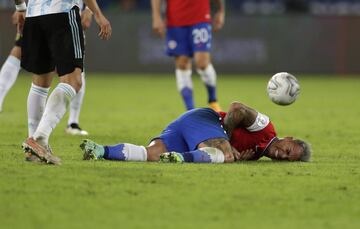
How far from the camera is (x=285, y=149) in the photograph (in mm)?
7531

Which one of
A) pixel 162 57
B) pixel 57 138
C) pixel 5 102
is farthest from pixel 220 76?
pixel 57 138

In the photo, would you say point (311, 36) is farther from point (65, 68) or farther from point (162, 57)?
point (65, 68)

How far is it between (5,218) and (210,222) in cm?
111

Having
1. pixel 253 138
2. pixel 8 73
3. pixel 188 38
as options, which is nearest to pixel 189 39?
pixel 188 38

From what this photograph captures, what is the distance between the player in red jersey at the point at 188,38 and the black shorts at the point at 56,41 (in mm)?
5063

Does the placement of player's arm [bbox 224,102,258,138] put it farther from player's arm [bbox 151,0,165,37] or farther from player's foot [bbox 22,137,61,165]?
player's arm [bbox 151,0,165,37]

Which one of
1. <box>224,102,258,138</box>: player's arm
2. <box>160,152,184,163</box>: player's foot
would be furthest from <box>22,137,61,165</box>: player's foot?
<box>224,102,258,138</box>: player's arm

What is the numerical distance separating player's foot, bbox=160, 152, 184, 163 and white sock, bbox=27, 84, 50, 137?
127 cm

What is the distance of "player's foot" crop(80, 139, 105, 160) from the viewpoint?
23.3 feet

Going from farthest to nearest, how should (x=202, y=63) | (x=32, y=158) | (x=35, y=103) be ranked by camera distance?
1. (x=202, y=63)
2. (x=35, y=103)
3. (x=32, y=158)

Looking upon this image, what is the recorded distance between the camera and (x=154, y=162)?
23.8 feet

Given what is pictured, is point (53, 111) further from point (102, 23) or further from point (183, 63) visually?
point (183, 63)

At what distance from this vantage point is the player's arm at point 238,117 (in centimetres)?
731

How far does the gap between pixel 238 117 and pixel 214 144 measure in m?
0.31
